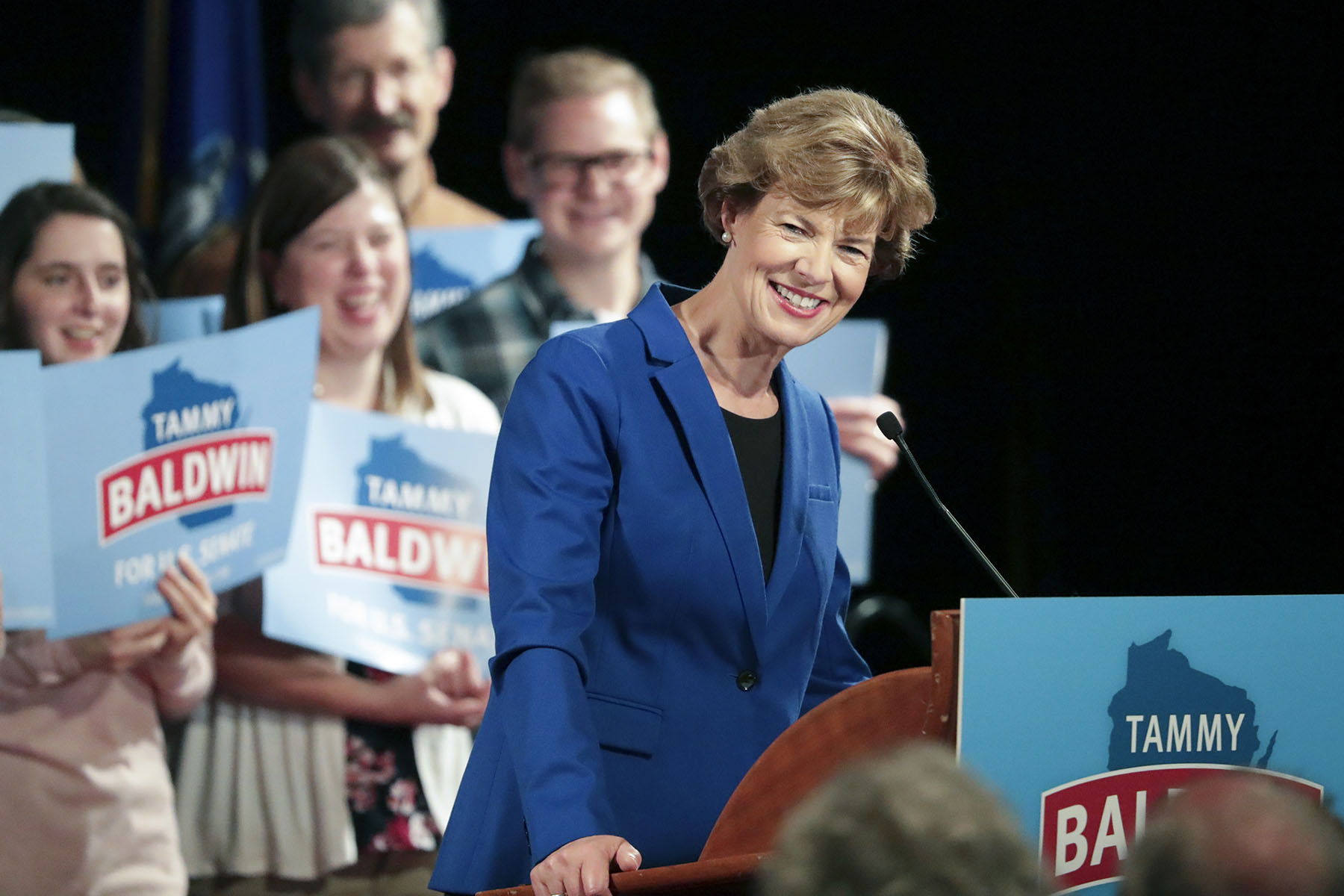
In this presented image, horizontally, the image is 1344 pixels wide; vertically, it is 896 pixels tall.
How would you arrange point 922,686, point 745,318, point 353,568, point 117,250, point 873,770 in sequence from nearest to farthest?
point 873,770 → point 922,686 → point 745,318 → point 117,250 → point 353,568

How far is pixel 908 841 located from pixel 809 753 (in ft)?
1.86

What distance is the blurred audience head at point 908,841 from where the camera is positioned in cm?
66

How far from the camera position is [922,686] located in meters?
1.29

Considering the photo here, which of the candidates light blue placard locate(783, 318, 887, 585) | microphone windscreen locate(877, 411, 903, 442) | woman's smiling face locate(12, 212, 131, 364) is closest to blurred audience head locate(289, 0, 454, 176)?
woman's smiling face locate(12, 212, 131, 364)

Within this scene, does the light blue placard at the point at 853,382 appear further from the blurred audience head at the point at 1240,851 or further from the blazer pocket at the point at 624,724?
the blurred audience head at the point at 1240,851

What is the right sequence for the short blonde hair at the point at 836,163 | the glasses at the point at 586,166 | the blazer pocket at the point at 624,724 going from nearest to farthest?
1. the blazer pocket at the point at 624,724
2. the short blonde hair at the point at 836,163
3. the glasses at the point at 586,166

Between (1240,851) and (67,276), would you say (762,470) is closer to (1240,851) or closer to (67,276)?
(1240,851)

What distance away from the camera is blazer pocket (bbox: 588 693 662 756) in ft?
4.59

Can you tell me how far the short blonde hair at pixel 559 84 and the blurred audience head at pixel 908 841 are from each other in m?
3.26

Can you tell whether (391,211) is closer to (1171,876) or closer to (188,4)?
(188,4)

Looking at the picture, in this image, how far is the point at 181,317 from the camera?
3430 millimetres

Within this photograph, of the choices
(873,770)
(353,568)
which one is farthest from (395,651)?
(873,770)

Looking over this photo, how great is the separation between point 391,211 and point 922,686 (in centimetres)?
262

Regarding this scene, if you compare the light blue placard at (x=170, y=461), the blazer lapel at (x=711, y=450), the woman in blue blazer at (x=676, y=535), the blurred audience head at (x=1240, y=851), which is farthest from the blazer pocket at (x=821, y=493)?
the light blue placard at (x=170, y=461)
